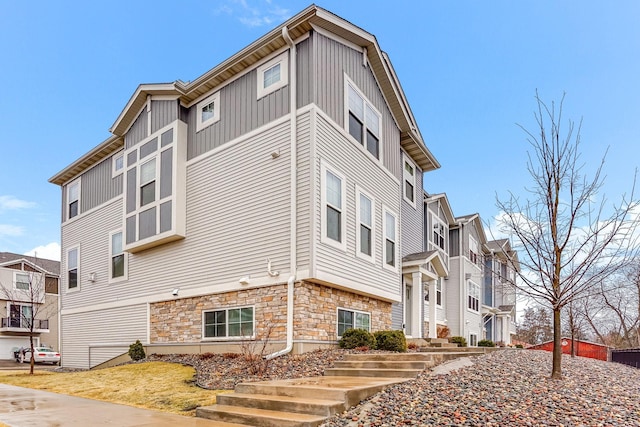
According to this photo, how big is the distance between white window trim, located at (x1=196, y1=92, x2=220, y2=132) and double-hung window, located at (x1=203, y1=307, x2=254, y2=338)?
215 inches

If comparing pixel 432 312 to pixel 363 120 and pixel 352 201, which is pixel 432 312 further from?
pixel 363 120

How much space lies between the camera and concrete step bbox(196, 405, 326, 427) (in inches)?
227

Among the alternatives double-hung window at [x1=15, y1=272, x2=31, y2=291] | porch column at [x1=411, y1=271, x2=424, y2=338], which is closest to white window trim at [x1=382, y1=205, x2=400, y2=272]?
porch column at [x1=411, y1=271, x2=424, y2=338]

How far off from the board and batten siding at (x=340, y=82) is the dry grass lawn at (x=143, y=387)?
711 cm

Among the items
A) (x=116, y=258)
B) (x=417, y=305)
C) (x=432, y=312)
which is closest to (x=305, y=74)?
(x=417, y=305)

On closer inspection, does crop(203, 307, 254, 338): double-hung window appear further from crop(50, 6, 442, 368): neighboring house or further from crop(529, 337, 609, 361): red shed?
crop(529, 337, 609, 361): red shed

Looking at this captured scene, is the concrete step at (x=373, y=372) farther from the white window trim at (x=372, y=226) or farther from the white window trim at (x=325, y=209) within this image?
the white window trim at (x=372, y=226)

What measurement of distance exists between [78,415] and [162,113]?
10161 mm

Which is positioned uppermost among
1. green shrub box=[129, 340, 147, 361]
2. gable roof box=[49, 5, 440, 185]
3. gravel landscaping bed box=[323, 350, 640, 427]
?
gable roof box=[49, 5, 440, 185]

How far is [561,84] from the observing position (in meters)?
9.67

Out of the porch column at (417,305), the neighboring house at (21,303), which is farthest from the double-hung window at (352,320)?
the neighboring house at (21,303)

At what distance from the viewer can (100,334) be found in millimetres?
17234

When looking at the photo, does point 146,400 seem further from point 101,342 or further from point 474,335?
point 474,335

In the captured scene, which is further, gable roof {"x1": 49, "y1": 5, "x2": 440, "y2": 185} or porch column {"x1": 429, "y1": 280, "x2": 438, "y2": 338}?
porch column {"x1": 429, "y1": 280, "x2": 438, "y2": 338}
